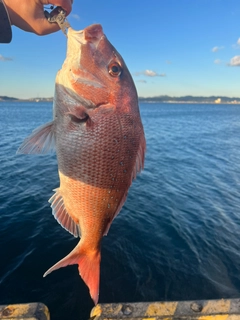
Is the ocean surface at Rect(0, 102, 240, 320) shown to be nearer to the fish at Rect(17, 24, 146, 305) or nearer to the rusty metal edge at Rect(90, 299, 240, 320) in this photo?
the rusty metal edge at Rect(90, 299, 240, 320)

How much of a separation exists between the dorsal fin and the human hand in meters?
1.84

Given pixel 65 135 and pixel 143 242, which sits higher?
pixel 65 135

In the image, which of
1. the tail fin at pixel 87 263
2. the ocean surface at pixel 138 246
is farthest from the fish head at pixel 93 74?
the ocean surface at pixel 138 246

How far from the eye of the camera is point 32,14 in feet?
8.68

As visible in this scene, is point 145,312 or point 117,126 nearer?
point 117,126

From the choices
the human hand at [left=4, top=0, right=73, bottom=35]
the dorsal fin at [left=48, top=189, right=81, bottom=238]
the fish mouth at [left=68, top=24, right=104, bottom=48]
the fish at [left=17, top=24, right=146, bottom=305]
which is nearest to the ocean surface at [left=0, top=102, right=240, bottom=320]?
the dorsal fin at [left=48, top=189, right=81, bottom=238]

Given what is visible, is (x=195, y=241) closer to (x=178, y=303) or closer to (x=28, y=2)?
(x=178, y=303)

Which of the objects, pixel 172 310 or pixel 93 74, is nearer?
pixel 93 74

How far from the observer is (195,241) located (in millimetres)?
7895

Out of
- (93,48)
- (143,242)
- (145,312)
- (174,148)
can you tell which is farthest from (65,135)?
(174,148)

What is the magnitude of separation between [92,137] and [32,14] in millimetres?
1567

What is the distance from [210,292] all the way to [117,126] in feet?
18.1

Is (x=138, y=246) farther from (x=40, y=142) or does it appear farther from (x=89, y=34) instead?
(x=89, y=34)

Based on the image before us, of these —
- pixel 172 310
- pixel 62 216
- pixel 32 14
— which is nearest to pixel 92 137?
pixel 62 216
